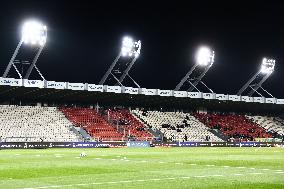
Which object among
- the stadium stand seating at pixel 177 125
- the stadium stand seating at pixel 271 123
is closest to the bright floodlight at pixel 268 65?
the stadium stand seating at pixel 271 123

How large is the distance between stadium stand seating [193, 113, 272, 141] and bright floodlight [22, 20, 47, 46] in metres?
37.7

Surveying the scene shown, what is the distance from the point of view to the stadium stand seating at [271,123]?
91.6 metres

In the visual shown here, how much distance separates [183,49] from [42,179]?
60751mm

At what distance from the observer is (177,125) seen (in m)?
81.4

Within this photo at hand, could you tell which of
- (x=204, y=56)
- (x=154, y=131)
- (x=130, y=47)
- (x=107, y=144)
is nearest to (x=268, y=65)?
(x=204, y=56)

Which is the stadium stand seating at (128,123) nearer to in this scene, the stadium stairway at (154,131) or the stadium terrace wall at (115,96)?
the stadium stairway at (154,131)

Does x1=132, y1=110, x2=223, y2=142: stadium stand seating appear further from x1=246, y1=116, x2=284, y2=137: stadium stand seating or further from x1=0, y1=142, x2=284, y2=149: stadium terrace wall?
x1=246, y1=116, x2=284, y2=137: stadium stand seating

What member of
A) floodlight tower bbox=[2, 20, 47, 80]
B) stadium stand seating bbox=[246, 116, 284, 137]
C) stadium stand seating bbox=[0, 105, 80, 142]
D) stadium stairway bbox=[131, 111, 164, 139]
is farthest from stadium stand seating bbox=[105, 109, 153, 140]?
stadium stand seating bbox=[246, 116, 284, 137]

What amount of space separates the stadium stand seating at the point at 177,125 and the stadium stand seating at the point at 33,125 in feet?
50.5

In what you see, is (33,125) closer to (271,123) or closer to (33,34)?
(33,34)

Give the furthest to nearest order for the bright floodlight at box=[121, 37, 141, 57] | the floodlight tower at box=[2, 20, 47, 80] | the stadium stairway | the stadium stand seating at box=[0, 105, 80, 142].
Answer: the stadium stairway, the bright floodlight at box=[121, 37, 141, 57], the stadium stand seating at box=[0, 105, 80, 142], the floodlight tower at box=[2, 20, 47, 80]

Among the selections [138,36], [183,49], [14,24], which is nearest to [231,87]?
[183,49]

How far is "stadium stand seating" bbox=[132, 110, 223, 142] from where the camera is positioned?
7756 centimetres

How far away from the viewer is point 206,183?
54.8ft
